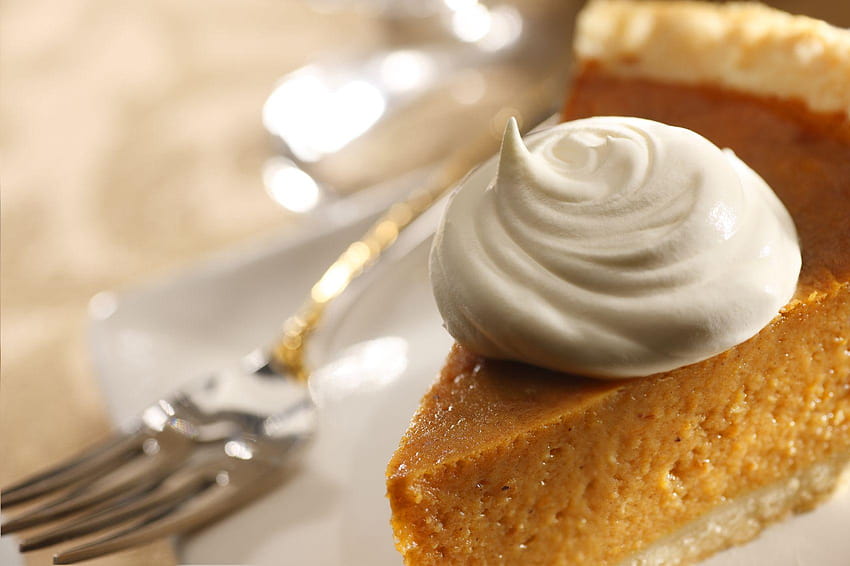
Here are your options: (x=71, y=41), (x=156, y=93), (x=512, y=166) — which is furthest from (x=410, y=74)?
(x=512, y=166)

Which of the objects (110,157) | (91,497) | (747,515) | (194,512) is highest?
(110,157)

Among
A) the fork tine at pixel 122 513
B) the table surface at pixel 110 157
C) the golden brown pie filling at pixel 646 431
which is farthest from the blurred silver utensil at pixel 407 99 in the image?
the fork tine at pixel 122 513

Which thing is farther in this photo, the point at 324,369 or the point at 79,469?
the point at 324,369

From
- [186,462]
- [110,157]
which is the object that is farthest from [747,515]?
[110,157]

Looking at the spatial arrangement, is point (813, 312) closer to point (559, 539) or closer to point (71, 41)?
point (559, 539)

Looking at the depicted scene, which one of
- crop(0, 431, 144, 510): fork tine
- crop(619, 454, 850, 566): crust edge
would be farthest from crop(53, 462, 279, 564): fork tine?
crop(619, 454, 850, 566): crust edge

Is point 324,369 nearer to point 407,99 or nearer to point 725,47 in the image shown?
point 725,47

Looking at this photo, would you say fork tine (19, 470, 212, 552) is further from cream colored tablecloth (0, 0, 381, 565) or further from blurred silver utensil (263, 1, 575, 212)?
blurred silver utensil (263, 1, 575, 212)

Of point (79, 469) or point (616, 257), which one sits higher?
point (79, 469)
